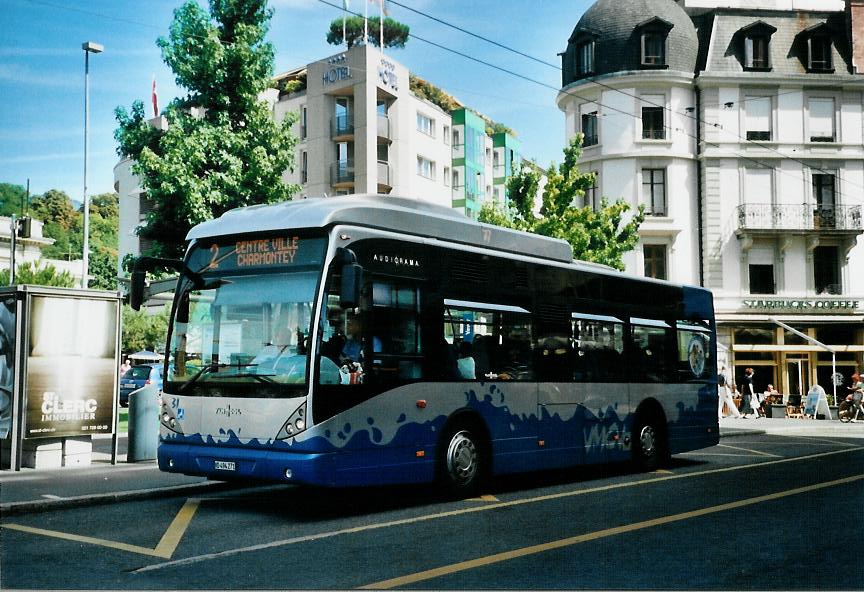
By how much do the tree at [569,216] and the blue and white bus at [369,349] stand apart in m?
19.3

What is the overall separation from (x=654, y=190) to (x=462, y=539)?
3377 centimetres

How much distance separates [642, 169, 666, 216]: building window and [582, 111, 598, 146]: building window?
2.48 m

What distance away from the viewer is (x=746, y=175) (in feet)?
132

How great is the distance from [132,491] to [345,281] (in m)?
3.87

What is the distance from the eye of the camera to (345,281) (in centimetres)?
899

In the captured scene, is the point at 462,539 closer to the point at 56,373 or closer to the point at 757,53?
the point at 56,373

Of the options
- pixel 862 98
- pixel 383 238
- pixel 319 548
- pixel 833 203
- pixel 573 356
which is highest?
pixel 862 98

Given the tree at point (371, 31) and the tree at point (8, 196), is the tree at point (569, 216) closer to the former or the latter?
the tree at point (8, 196)

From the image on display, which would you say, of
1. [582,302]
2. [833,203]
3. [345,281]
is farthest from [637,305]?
[833,203]

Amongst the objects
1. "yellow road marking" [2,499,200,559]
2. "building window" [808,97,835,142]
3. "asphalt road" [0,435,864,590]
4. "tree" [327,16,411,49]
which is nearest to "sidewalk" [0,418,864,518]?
"asphalt road" [0,435,864,590]

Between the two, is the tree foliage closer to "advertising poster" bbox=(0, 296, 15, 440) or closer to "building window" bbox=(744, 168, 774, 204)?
"building window" bbox=(744, 168, 774, 204)

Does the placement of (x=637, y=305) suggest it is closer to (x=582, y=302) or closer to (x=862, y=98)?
(x=582, y=302)

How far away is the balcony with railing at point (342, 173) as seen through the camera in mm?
48250

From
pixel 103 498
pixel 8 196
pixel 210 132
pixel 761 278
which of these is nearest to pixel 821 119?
pixel 761 278
